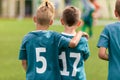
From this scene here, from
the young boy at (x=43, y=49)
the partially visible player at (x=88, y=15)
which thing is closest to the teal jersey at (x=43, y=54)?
the young boy at (x=43, y=49)

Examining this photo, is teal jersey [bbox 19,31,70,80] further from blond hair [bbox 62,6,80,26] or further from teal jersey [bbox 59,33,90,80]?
blond hair [bbox 62,6,80,26]

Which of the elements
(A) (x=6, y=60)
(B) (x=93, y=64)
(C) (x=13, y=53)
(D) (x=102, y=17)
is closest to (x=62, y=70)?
(B) (x=93, y=64)

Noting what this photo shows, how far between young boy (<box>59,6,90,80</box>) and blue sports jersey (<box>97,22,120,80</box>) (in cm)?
28

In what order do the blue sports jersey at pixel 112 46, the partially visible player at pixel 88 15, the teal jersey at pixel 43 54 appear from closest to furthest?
the blue sports jersey at pixel 112 46 → the teal jersey at pixel 43 54 → the partially visible player at pixel 88 15

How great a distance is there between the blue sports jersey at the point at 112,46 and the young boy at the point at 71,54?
281 mm

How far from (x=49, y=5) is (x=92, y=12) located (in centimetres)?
1338

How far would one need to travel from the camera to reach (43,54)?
237 inches

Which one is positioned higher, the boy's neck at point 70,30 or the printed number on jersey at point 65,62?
the boy's neck at point 70,30

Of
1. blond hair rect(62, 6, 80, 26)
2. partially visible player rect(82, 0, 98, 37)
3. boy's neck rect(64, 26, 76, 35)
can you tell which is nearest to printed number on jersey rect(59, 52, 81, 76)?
boy's neck rect(64, 26, 76, 35)

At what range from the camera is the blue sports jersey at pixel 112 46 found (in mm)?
5875

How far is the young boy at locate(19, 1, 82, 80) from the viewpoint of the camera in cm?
601

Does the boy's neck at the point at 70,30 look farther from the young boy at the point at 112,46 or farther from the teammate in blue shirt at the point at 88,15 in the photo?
the teammate in blue shirt at the point at 88,15

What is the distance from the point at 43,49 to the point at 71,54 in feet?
1.01

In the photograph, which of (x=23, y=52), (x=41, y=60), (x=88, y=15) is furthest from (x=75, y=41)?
(x=88, y=15)
